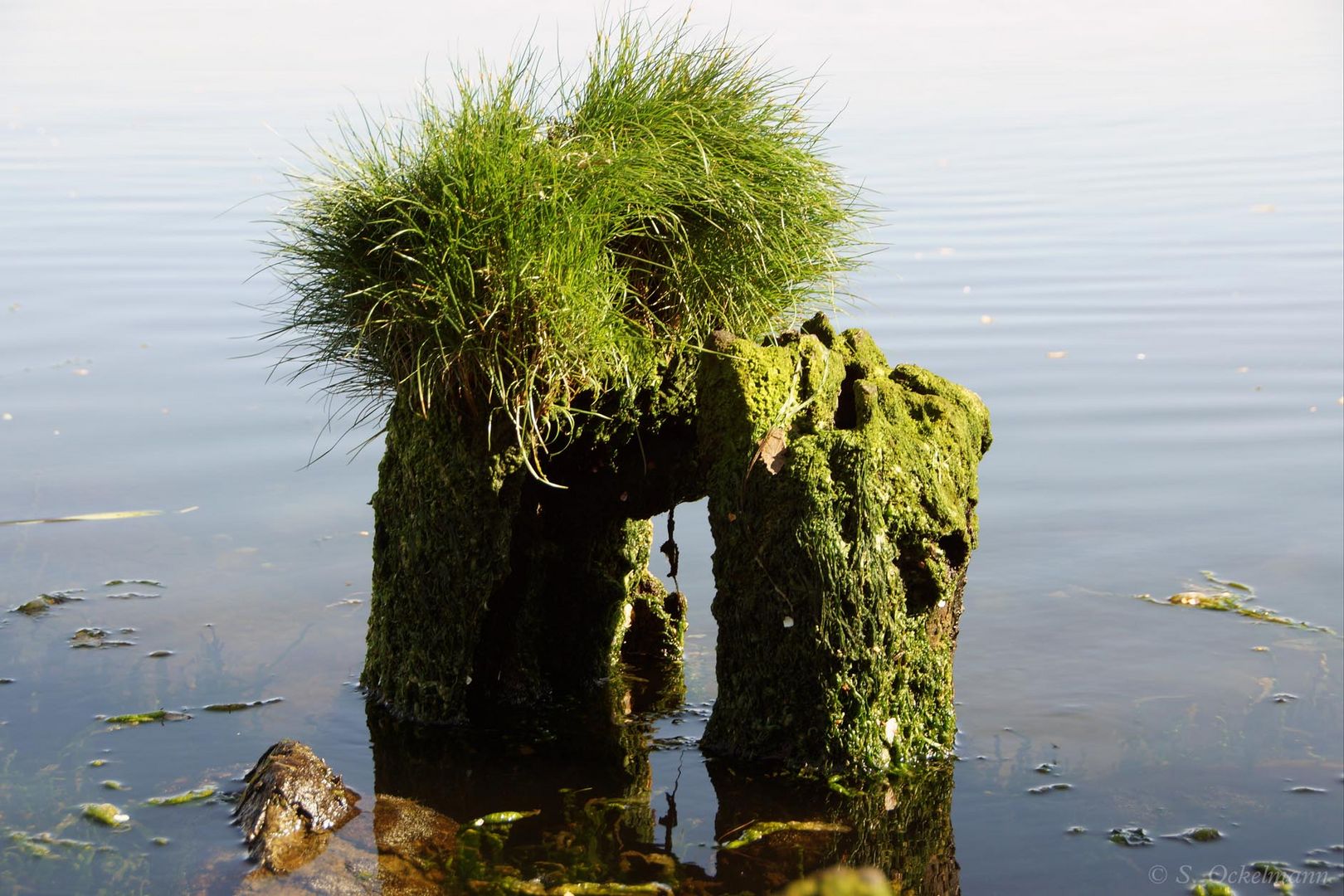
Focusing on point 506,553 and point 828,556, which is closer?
point 828,556

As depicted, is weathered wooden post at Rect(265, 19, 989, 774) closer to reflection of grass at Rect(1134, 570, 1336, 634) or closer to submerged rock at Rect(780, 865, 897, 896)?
reflection of grass at Rect(1134, 570, 1336, 634)

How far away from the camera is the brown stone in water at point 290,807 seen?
547 centimetres

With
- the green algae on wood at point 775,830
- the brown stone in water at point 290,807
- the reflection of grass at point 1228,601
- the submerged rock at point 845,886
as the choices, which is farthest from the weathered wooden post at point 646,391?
the submerged rock at point 845,886

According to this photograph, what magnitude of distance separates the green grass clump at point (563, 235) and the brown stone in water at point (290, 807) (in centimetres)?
173

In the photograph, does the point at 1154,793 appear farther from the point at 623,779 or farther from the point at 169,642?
the point at 169,642

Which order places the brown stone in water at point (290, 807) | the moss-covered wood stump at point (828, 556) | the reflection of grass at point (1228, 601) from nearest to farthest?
the brown stone in water at point (290, 807), the moss-covered wood stump at point (828, 556), the reflection of grass at point (1228, 601)

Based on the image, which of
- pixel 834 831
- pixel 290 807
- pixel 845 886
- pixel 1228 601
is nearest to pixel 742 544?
pixel 834 831

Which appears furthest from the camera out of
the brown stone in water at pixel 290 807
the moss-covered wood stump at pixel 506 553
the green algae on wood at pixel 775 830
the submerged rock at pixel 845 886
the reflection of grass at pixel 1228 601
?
the reflection of grass at pixel 1228 601

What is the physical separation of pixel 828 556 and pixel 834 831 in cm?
121

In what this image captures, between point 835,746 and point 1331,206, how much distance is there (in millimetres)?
22634

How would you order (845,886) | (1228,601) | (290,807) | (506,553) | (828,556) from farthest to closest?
1. (1228,601)
2. (506,553)
3. (828,556)
4. (290,807)
5. (845,886)

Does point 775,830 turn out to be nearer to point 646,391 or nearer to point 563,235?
point 646,391

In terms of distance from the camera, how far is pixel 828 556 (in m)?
5.77

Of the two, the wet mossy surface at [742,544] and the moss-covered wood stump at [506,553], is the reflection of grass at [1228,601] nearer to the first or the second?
the wet mossy surface at [742,544]
